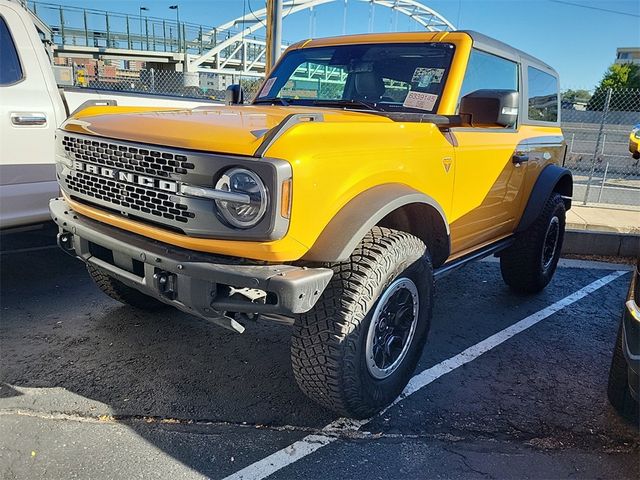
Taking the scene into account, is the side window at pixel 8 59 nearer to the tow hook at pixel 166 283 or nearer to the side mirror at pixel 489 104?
the tow hook at pixel 166 283

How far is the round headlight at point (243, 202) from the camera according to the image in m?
2.11

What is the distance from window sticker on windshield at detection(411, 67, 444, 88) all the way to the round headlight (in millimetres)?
1696

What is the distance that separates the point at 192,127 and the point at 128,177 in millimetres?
396

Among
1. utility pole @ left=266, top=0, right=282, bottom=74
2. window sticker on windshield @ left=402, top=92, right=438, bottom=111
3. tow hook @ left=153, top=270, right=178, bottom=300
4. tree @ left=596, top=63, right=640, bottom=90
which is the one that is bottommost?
tow hook @ left=153, top=270, right=178, bottom=300

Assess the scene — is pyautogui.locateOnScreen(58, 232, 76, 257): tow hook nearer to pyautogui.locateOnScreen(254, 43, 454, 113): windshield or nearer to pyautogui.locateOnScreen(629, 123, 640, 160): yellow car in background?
pyautogui.locateOnScreen(254, 43, 454, 113): windshield

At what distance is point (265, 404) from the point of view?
2891 millimetres

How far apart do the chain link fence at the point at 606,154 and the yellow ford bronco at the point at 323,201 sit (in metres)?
5.95

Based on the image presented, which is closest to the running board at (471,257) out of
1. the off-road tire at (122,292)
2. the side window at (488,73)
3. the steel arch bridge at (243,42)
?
the side window at (488,73)

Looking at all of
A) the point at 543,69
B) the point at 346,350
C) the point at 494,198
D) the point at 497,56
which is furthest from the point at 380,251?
the point at 543,69

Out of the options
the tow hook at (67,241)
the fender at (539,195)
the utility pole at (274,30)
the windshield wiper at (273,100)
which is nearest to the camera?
the tow hook at (67,241)

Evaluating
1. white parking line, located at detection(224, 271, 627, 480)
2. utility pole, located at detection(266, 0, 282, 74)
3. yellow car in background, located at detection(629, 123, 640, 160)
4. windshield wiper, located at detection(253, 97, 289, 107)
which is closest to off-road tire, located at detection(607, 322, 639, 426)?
white parking line, located at detection(224, 271, 627, 480)

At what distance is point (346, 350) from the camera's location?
2.42m

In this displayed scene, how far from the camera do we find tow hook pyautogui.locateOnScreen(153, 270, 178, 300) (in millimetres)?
2324

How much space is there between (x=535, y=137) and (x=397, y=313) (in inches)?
92.3
